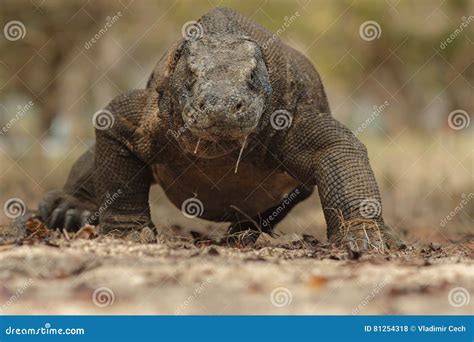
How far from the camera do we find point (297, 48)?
64.3 ft

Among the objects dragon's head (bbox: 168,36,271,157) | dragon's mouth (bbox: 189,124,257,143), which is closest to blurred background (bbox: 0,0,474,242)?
dragon's head (bbox: 168,36,271,157)

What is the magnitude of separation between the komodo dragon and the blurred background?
25.1 ft

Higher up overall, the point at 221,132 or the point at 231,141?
the point at 221,132

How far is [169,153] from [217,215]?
1.16 m

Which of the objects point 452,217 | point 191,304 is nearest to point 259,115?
point 191,304

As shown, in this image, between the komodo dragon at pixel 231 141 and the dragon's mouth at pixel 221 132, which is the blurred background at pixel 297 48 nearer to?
the komodo dragon at pixel 231 141

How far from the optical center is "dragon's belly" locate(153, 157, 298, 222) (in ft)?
21.9

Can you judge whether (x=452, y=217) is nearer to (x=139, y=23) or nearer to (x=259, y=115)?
(x=259, y=115)

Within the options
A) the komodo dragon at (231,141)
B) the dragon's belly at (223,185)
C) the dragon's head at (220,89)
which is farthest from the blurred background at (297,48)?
the dragon's head at (220,89)

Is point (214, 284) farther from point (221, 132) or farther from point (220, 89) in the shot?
point (220, 89)

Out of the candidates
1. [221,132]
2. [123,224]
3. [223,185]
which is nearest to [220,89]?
[221,132]

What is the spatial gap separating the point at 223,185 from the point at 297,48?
13100 millimetres

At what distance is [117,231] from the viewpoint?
21.7ft

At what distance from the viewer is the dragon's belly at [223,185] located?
6.68 metres
